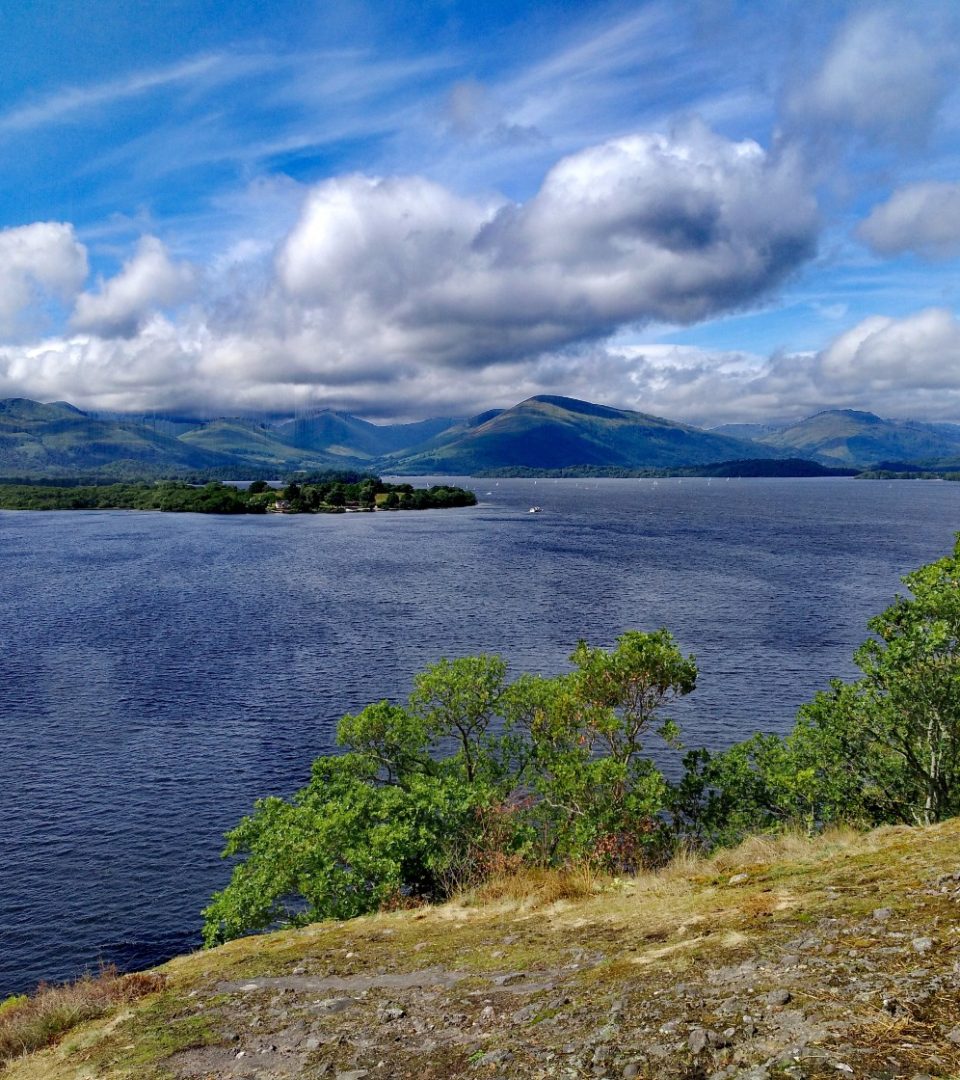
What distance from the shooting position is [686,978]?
16.8 meters

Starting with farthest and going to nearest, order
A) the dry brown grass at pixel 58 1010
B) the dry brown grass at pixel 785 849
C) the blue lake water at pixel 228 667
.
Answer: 1. the blue lake water at pixel 228 667
2. the dry brown grass at pixel 785 849
3. the dry brown grass at pixel 58 1010

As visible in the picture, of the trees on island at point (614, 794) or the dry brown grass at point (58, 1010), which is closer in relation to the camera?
the dry brown grass at point (58, 1010)

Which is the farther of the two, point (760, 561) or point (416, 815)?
point (760, 561)

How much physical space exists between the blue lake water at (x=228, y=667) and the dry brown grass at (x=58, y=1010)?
1853cm

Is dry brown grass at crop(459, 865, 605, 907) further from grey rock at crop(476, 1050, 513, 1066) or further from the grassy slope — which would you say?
grey rock at crop(476, 1050, 513, 1066)

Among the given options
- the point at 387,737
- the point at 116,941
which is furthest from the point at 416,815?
the point at 116,941

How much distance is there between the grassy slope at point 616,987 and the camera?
13.5 m

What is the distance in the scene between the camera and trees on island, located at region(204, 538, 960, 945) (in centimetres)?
→ 3331

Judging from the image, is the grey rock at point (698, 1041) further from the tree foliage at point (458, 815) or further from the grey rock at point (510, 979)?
the tree foliage at point (458, 815)

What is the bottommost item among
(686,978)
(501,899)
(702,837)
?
(702,837)

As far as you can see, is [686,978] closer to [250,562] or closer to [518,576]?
[518,576]

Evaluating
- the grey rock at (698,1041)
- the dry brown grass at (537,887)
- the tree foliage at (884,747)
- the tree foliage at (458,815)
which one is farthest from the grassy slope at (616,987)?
the tree foliage at (884,747)

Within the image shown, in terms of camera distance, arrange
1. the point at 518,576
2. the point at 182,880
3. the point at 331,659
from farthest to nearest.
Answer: the point at 518,576
the point at 331,659
the point at 182,880

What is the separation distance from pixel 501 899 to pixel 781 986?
15.3 metres
